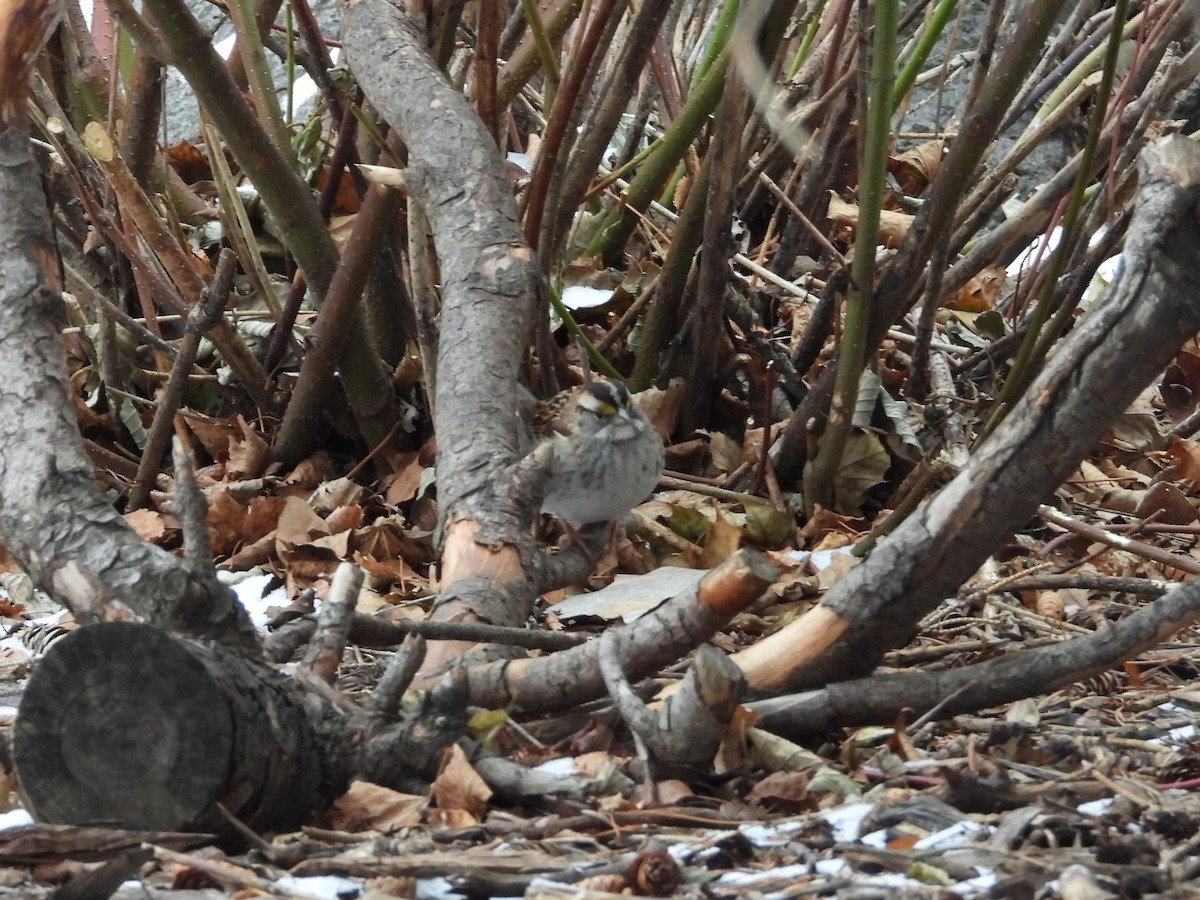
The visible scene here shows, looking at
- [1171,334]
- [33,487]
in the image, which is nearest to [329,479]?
[33,487]

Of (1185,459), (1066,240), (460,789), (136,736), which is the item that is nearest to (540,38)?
(1066,240)

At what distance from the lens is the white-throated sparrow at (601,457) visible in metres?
4.34

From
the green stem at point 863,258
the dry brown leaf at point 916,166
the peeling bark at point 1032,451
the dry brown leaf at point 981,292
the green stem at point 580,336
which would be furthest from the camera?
the dry brown leaf at point 916,166

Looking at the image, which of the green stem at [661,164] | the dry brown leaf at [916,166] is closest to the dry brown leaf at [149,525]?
the green stem at [661,164]

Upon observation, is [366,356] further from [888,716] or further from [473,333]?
[888,716]

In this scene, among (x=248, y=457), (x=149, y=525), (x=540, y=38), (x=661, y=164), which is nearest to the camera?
(x=540, y=38)

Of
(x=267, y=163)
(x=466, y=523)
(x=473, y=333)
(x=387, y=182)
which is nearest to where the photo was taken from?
(x=466, y=523)

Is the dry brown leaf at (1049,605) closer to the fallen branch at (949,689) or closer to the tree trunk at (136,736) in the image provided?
the fallen branch at (949,689)

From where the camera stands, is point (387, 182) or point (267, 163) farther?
point (267, 163)

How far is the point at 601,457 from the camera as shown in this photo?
4.30 m

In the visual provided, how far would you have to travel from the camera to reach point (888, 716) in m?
2.39

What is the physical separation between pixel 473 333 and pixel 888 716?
1.45 m

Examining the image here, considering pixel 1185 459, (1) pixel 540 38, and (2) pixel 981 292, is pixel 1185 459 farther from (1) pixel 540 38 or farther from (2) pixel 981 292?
(1) pixel 540 38

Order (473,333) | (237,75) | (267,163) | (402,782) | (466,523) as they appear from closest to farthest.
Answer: (402,782) < (466,523) < (473,333) < (267,163) < (237,75)
